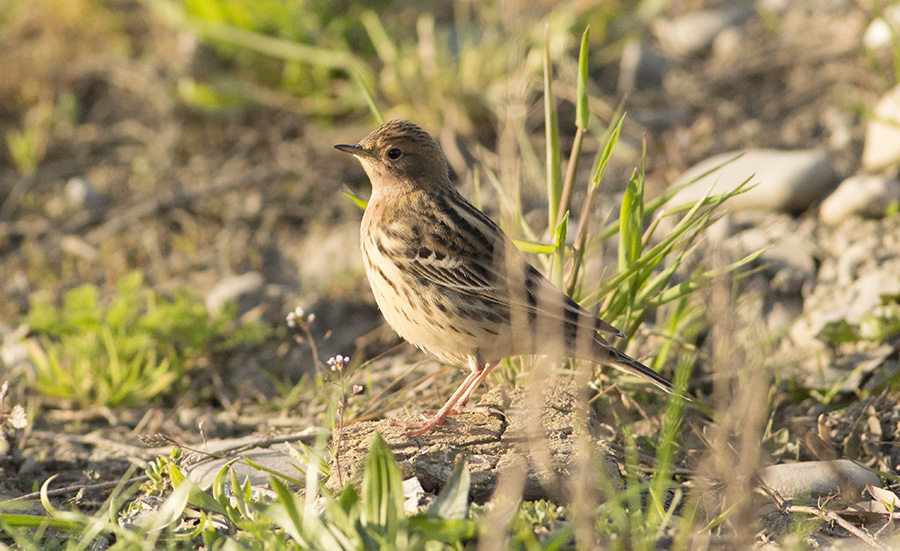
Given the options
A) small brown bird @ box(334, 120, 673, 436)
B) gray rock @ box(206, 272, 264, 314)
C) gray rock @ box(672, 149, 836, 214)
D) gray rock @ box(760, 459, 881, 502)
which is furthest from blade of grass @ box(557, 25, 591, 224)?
gray rock @ box(206, 272, 264, 314)

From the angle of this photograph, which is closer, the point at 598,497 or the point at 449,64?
the point at 598,497

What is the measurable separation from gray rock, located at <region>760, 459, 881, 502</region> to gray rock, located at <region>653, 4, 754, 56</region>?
546 cm

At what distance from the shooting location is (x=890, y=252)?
18.7 ft

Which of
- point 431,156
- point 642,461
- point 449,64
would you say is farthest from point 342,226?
point 642,461

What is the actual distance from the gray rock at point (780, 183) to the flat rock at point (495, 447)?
8.90ft

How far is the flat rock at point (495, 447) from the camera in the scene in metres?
3.54

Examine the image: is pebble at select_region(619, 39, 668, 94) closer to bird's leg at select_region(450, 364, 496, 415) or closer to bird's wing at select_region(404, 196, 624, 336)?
bird's wing at select_region(404, 196, 624, 336)

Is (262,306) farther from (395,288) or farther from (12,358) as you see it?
(395,288)

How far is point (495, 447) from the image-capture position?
3861 mm

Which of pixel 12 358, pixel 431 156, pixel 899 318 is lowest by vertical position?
pixel 12 358

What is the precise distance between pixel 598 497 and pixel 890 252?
10.6 feet

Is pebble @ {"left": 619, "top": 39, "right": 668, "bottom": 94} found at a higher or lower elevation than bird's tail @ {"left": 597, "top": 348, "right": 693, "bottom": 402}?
higher

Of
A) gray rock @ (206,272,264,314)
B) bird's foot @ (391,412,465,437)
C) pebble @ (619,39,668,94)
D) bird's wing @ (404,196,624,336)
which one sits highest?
pebble @ (619,39,668,94)

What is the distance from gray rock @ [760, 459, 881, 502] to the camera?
3.96m
